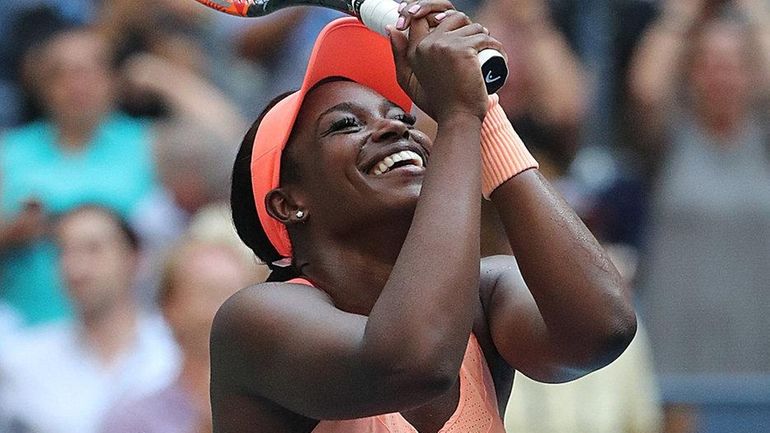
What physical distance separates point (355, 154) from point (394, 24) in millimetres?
240

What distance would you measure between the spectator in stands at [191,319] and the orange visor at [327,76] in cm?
197

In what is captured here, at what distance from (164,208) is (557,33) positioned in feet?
5.55

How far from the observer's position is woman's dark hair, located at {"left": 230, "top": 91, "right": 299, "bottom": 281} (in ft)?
8.21

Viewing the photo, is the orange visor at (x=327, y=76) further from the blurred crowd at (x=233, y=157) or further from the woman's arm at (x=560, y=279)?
the blurred crowd at (x=233, y=157)

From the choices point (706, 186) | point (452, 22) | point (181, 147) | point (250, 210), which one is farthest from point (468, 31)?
point (706, 186)

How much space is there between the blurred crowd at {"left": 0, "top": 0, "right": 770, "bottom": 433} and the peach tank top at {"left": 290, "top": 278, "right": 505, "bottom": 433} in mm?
2158

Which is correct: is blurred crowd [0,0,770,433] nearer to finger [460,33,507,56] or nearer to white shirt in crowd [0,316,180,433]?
white shirt in crowd [0,316,180,433]

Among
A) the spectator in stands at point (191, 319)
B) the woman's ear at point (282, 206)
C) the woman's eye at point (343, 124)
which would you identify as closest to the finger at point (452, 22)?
the woman's eye at point (343, 124)

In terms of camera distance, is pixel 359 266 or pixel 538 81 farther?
pixel 538 81

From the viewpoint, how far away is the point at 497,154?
2271 millimetres

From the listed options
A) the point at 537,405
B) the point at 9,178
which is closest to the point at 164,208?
the point at 9,178

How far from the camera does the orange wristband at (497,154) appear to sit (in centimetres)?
227

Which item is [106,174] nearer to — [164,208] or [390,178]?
[164,208]

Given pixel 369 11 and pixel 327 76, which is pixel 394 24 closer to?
pixel 369 11
